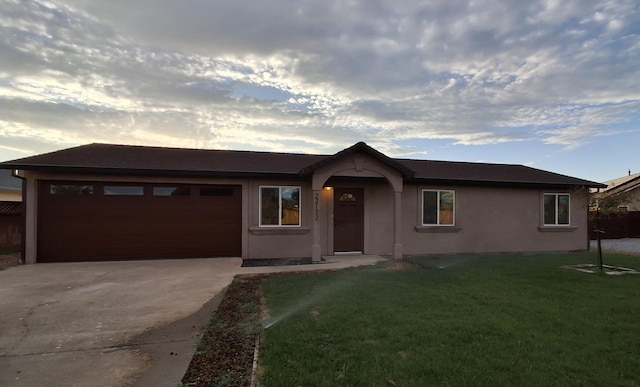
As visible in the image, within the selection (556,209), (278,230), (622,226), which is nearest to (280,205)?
(278,230)

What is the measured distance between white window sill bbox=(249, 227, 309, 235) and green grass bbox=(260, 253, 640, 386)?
3.63m

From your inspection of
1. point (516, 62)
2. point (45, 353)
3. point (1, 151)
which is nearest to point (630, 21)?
point (516, 62)

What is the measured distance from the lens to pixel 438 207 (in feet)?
43.0

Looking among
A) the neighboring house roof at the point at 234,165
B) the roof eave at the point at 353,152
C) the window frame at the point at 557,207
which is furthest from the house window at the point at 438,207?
the window frame at the point at 557,207

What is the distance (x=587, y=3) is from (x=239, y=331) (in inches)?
462

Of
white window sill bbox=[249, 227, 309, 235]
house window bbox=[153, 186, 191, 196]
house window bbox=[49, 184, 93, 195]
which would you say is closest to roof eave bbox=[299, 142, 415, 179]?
white window sill bbox=[249, 227, 309, 235]

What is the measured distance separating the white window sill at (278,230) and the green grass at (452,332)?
3.63m

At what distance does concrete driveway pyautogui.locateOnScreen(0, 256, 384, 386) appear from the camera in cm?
368

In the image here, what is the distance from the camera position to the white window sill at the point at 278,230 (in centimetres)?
1159

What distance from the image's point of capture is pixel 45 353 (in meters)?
4.17

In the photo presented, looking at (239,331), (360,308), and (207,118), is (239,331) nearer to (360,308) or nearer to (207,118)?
(360,308)

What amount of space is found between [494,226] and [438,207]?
2.47 metres

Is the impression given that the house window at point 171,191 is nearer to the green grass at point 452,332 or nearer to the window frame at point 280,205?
the window frame at point 280,205

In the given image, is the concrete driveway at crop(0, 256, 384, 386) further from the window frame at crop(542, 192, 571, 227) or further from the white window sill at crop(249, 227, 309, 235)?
the window frame at crop(542, 192, 571, 227)
